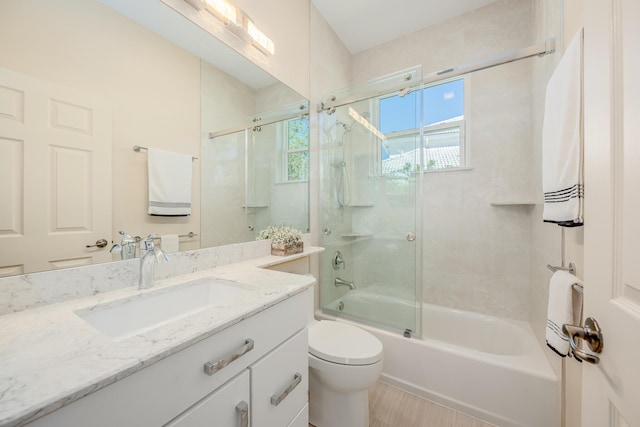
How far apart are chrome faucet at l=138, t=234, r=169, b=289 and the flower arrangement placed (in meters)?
0.66

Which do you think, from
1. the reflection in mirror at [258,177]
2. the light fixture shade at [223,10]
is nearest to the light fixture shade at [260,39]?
the light fixture shade at [223,10]

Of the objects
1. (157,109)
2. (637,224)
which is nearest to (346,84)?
(157,109)

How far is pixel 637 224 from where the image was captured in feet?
1.41

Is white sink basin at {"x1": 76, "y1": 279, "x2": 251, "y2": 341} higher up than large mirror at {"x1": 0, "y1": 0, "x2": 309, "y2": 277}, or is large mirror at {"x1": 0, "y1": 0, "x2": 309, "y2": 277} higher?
large mirror at {"x1": 0, "y1": 0, "x2": 309, "y2": 277}

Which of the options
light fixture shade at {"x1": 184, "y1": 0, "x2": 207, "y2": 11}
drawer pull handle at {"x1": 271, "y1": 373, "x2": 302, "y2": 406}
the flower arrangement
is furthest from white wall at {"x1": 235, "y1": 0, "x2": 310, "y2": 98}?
drawer pull handle at {"x1": 271, "y1": 373, "x2": 302, "y2": 406}

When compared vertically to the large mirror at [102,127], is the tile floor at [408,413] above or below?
below

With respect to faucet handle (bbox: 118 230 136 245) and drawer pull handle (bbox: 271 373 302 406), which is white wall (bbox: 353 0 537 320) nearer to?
drawer pull handle (bbox: 271 373 302 406)

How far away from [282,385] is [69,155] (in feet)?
3.49

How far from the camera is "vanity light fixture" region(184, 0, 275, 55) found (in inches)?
47.8

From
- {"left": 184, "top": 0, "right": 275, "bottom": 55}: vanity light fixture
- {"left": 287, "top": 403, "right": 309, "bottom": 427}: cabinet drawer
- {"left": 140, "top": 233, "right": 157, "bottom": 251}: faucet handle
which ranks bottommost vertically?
{"left": 287, "top": 403, "right": 309, "bottom": 427}: cabinet drawer

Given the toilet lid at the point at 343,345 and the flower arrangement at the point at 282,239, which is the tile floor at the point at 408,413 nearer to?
the toilet lid at the point at 343,345

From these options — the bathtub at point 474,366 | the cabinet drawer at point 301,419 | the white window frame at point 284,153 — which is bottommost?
the bathtub at point 474,366

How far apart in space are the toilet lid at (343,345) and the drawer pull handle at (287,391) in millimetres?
Result: 364

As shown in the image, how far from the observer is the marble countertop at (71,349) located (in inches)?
14.6
